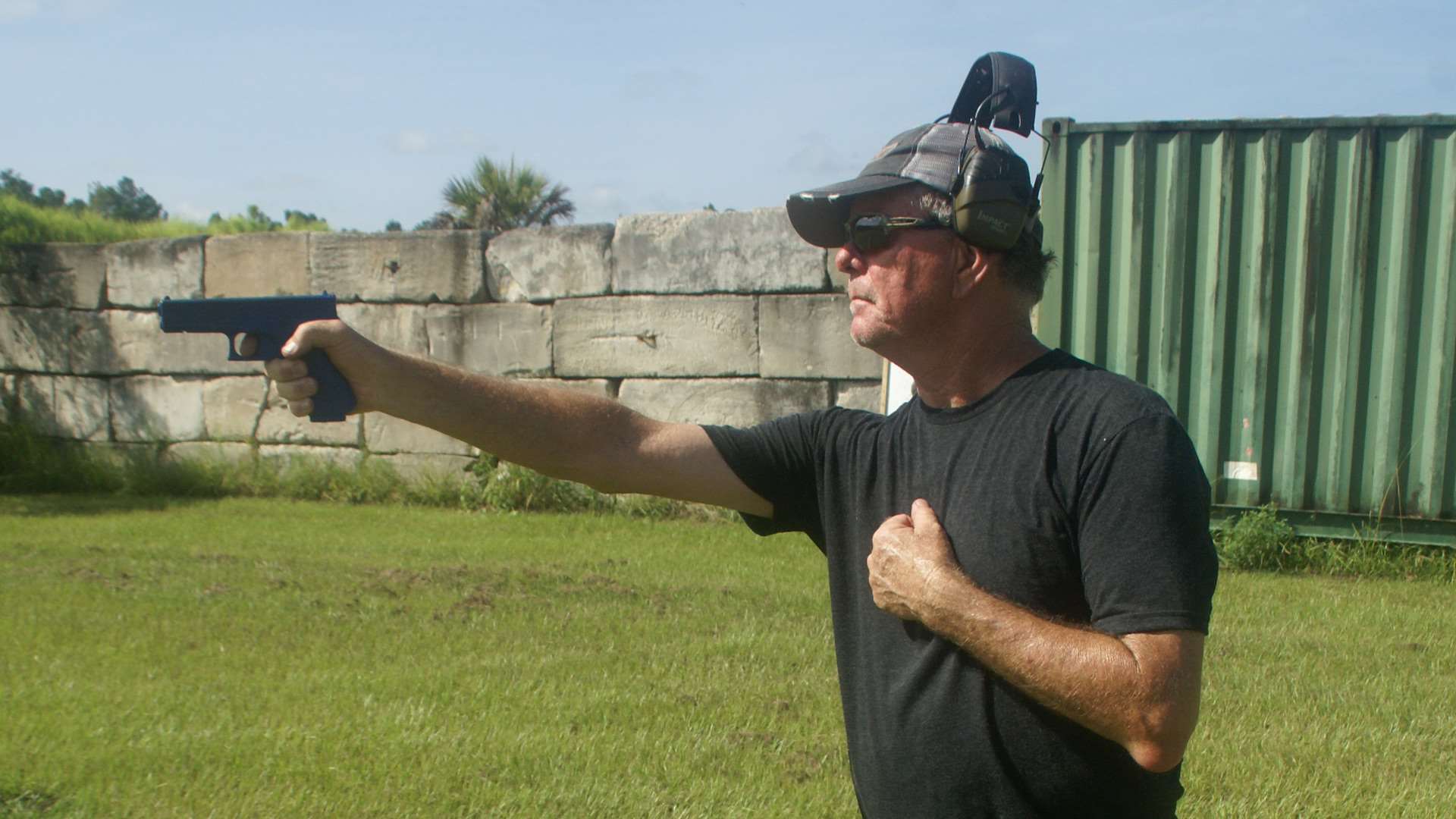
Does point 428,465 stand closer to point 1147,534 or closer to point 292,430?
point 292,430

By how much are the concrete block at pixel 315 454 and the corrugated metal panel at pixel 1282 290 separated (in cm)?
604

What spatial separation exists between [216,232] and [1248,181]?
9016 millimetres

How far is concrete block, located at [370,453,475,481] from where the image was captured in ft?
35.1

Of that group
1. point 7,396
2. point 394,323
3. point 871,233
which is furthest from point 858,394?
point 7,396

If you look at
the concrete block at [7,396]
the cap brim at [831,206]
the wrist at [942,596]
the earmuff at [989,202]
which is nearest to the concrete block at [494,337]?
the concrete block at [7,396]

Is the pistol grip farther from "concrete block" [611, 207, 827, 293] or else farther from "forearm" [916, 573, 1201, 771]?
"concrete block" [611, 207, 827, 293]

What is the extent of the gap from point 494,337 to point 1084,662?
30.1ft

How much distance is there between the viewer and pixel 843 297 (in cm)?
943

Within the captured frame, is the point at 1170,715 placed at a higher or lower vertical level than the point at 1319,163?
lower

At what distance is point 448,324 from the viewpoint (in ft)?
35.6

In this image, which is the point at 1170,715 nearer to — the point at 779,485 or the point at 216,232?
the point at 779,485

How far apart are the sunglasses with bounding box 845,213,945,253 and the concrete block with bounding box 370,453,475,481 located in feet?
28.0

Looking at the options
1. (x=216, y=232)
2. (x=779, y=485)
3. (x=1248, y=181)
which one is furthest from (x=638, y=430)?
(x=216, y=232)

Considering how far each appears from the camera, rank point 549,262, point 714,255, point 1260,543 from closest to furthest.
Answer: point 1260,543
point 714,255
point 549,262
